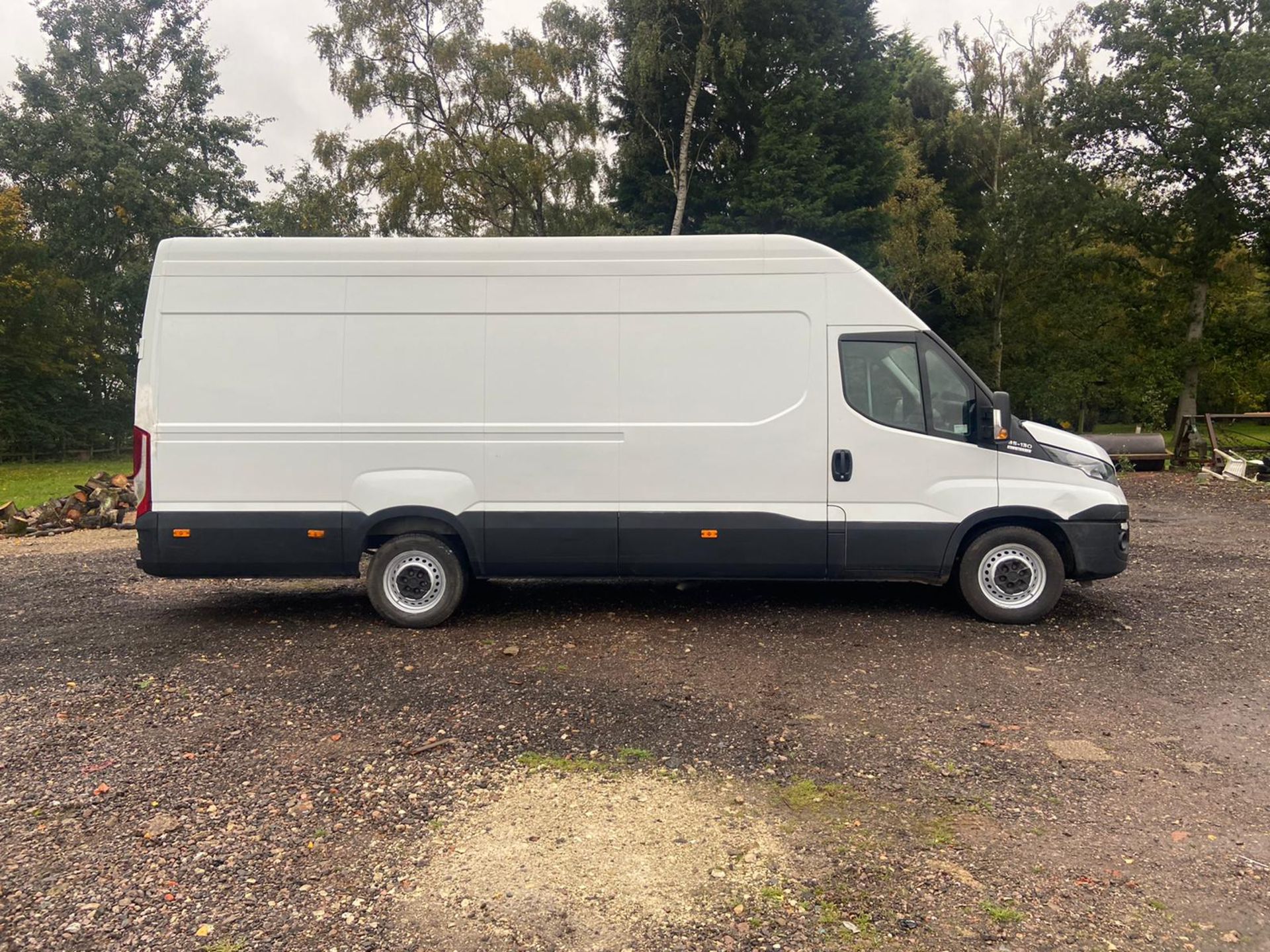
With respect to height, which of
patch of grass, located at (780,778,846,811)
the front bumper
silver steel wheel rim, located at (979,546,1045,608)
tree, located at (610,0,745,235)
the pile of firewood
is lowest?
patch of grass, located at (780,778,846,811)

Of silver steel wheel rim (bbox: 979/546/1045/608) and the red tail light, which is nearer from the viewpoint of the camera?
the red tail light

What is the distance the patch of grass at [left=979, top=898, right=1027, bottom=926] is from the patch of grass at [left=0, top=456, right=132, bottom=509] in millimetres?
16368

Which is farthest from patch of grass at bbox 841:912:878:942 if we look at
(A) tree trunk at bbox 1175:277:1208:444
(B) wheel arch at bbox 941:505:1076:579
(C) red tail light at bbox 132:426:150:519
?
(A) tree trunk at bbox 1175:277:1208:444

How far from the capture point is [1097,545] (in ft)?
19.7

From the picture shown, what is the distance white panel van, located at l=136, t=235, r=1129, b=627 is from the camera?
597 centimetres

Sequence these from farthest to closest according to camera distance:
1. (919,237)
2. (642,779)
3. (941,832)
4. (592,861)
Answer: (919,237) < (642,779) < (941,832) < (592,861)

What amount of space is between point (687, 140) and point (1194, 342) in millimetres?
16362

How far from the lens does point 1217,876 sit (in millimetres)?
2998

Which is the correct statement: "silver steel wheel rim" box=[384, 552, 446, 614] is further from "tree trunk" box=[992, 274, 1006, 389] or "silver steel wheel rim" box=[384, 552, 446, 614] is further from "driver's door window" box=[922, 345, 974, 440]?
"tree trunk" box=[992, 274, 1006, 389]

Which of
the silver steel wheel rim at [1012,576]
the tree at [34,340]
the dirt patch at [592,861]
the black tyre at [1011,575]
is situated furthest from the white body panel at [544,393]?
the tree at [34,340]

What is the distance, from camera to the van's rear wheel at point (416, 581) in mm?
6160

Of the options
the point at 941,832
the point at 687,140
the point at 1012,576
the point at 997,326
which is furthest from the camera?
the point at 997,326

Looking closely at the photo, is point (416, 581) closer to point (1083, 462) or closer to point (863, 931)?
point (863, 931)

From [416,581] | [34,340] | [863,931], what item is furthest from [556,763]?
[34,340]
